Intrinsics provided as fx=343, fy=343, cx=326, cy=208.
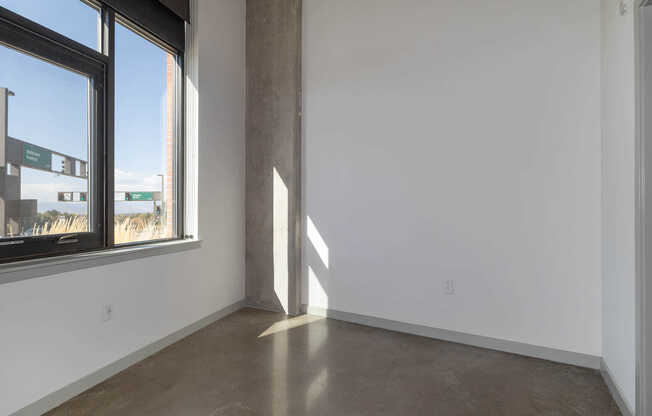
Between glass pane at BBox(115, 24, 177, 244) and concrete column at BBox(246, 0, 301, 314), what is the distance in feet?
2.93

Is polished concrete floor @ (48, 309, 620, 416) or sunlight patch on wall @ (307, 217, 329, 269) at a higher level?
sunlight patch on wall @ (307, 217, 329, 269)

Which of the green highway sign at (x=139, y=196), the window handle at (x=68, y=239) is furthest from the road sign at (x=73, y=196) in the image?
the green highway sign at (x=139, y=196)

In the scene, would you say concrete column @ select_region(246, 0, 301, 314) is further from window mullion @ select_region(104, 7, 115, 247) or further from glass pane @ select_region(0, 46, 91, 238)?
glass pane @ select_region(0, 46, 91, 238)

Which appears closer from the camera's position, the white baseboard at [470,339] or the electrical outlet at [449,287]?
the white baseboard at [470,339]

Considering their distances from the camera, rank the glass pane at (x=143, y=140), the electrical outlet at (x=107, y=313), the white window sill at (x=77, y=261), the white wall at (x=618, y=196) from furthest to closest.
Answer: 1. the glass pane at (x=143, y=140)
2. the electrical outlet at (x=107, y=313)
3. the white wall at (x=618, y=196)
4. the white window sill at (x=77, y=261)

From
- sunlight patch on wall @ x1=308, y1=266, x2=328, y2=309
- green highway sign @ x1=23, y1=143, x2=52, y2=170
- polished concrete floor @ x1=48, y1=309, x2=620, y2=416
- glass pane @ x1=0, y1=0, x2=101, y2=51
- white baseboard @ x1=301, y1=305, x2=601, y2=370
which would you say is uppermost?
glass pane @ x1=0, y1=0, x2=101, y2=51

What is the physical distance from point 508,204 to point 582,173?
538 millimetres

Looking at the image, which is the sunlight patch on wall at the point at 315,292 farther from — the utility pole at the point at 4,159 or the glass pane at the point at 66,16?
the glass pane at the point at 66,16

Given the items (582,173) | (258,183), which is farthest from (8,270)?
(582,173)

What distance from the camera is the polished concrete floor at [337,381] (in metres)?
2.04

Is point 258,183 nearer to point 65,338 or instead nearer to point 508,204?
point 65,338

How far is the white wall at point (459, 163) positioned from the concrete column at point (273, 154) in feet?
0.53

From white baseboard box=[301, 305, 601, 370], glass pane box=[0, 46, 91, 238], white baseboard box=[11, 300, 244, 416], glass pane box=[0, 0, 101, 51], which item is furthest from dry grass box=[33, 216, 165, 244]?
white baseboard box=[301, 305, 601, 370]

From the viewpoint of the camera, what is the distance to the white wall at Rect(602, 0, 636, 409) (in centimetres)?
195
